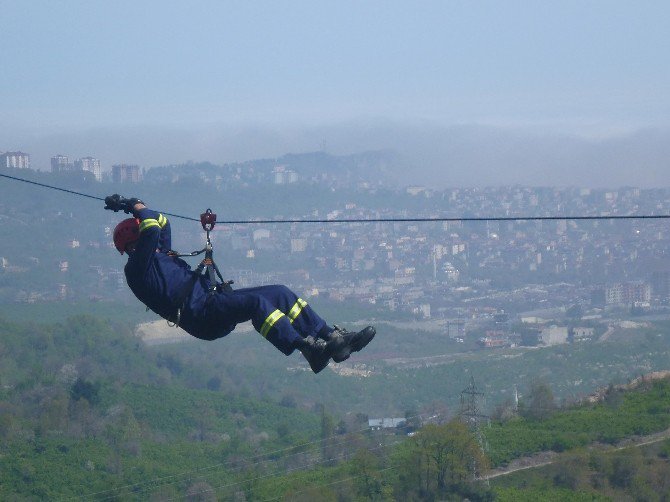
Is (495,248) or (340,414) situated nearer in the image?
(340,414)

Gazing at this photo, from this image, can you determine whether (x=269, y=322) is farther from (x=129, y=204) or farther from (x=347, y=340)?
(x=129, y=204)

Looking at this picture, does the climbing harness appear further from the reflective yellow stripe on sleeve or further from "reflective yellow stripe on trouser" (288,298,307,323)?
"reflective yellow stripe on trouser" (288,298,307,323)

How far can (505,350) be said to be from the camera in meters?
70.9

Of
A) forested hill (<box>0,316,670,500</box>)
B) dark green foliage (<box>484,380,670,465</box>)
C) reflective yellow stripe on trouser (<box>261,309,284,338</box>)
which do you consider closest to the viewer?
reflective yellow stripe on trouser (<box>261,309,284,338</box>)

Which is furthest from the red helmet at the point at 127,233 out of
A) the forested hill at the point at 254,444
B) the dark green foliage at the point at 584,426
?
the dark green foliage at the point at 584,426

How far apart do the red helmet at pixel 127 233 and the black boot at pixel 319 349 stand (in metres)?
1.40

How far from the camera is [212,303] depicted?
773 centimetres

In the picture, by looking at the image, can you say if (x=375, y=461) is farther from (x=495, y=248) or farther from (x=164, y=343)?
(x=495, y=248)

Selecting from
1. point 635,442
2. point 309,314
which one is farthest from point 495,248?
point 309,314

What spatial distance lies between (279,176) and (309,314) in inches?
4903

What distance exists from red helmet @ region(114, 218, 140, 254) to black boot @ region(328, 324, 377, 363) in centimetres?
154

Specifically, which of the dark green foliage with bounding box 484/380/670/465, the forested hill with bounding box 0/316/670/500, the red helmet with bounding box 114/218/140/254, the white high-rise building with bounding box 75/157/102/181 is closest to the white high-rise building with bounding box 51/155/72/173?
the white high-rise building with bounding box 75/157/102/181

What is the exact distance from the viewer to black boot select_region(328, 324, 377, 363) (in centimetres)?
768

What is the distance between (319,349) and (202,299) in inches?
34.5
